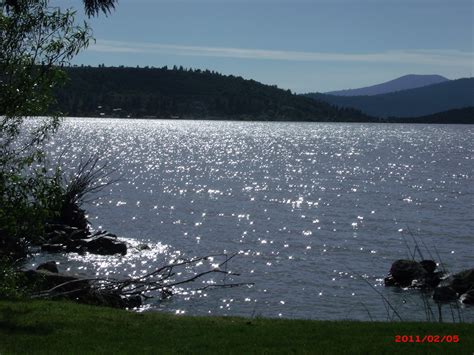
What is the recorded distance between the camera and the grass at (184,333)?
51.4 feet

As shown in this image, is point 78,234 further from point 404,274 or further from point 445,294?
point 445,294

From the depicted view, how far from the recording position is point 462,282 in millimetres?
33219

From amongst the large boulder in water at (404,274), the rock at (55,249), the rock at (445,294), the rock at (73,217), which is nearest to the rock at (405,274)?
the large boulder in water at (404,274)

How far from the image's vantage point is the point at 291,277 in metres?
36.7

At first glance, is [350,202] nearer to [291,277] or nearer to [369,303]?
[291,277]

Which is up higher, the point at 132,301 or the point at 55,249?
the point at 132,301

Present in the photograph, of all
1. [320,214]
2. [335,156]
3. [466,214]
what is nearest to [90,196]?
[320,214]

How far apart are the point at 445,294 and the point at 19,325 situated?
21207 mm

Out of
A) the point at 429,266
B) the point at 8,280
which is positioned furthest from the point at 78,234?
the point at 8,280

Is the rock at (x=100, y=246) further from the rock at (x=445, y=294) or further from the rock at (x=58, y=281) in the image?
the rock at (x=445, y=294)

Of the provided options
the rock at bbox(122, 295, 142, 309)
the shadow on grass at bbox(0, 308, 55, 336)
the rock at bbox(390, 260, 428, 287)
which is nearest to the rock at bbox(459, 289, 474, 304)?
the rock at bbox(390, 260, 428, 287)

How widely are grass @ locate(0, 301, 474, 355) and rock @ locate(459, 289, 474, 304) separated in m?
13.1

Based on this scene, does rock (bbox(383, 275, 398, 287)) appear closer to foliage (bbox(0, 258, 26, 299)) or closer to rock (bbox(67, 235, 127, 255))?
rock (bbox(67, 235, 127, 255))

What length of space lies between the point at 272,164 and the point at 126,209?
65.2 metres
